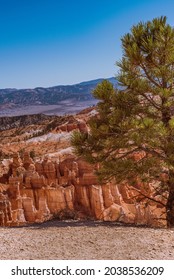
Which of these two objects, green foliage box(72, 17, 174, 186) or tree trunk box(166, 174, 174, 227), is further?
tree trunk box(166, 174, 174, 227)

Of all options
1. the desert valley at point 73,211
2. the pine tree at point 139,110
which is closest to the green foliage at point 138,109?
the pine tree at point 139,110

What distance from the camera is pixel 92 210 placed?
2362 cm

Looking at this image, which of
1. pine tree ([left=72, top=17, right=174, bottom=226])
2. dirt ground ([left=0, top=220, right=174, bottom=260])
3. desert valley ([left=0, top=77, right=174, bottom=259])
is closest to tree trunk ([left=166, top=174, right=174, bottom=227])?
pine tree ([left=72, top=17, right=174, bottom=226])

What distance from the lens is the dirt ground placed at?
6965 mm

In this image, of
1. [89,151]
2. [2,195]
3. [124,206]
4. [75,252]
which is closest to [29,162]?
[2,195]

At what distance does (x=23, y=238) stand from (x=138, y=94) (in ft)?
15.8

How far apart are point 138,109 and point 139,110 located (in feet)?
0.17

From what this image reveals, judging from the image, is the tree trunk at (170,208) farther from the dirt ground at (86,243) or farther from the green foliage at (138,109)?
the dirt ground at (86,243)

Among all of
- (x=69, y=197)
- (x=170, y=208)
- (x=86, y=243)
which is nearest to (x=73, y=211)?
(x=170, y=208)

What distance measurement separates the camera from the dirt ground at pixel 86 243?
6965mm

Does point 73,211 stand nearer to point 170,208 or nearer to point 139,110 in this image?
point 170,208

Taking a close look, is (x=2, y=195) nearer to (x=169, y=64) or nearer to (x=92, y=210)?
(x=92, y=210)

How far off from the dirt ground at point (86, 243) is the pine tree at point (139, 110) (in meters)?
1.86

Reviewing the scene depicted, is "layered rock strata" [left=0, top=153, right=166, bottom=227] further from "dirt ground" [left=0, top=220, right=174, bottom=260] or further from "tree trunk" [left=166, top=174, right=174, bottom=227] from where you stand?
"dirt ground" [left=0, top=220, right=174, bottom=260]
